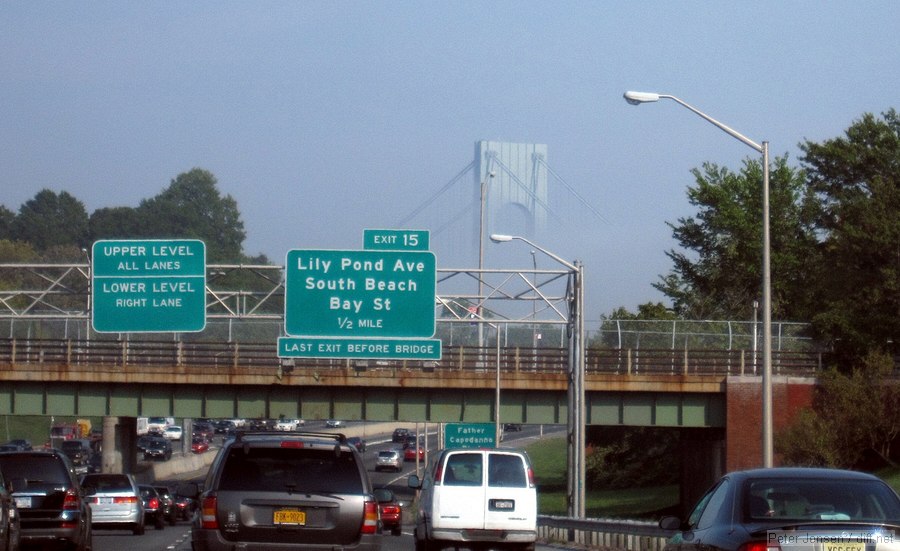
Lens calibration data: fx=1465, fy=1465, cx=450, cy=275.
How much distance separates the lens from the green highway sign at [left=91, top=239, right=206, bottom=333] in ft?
135

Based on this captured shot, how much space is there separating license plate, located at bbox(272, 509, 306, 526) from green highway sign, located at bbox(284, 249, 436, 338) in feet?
87.7

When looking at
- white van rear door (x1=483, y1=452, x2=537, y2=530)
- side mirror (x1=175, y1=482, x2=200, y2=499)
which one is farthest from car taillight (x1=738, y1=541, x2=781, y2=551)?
white van rear door (x1=483, y1=452, x2=537, y2=530)

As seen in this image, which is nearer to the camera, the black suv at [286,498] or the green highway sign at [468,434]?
the black suv at [286,498]

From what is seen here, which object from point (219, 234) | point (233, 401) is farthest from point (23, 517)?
point (219, 234)

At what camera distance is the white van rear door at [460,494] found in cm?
2330

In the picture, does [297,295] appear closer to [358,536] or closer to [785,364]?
[785,364]

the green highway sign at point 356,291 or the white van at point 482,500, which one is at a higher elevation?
the green highway sign at point 356,291

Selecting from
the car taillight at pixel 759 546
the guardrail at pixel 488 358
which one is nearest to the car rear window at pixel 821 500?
the car taillight at pixel 759 546

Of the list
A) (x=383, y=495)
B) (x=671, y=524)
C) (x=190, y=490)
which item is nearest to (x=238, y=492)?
(x=190, y=490)

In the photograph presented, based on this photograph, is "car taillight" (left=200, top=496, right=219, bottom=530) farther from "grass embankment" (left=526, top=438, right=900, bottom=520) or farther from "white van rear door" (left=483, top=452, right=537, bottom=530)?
"grass embankment" (left=526, top=438, right=900, bottom=520)

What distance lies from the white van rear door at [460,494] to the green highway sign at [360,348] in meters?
17.0

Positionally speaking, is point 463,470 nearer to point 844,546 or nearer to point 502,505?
point 502,505

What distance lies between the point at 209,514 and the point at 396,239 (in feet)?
103

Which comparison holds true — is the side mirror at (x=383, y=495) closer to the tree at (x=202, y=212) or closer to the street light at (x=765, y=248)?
the street light at (x=765, y=248)
